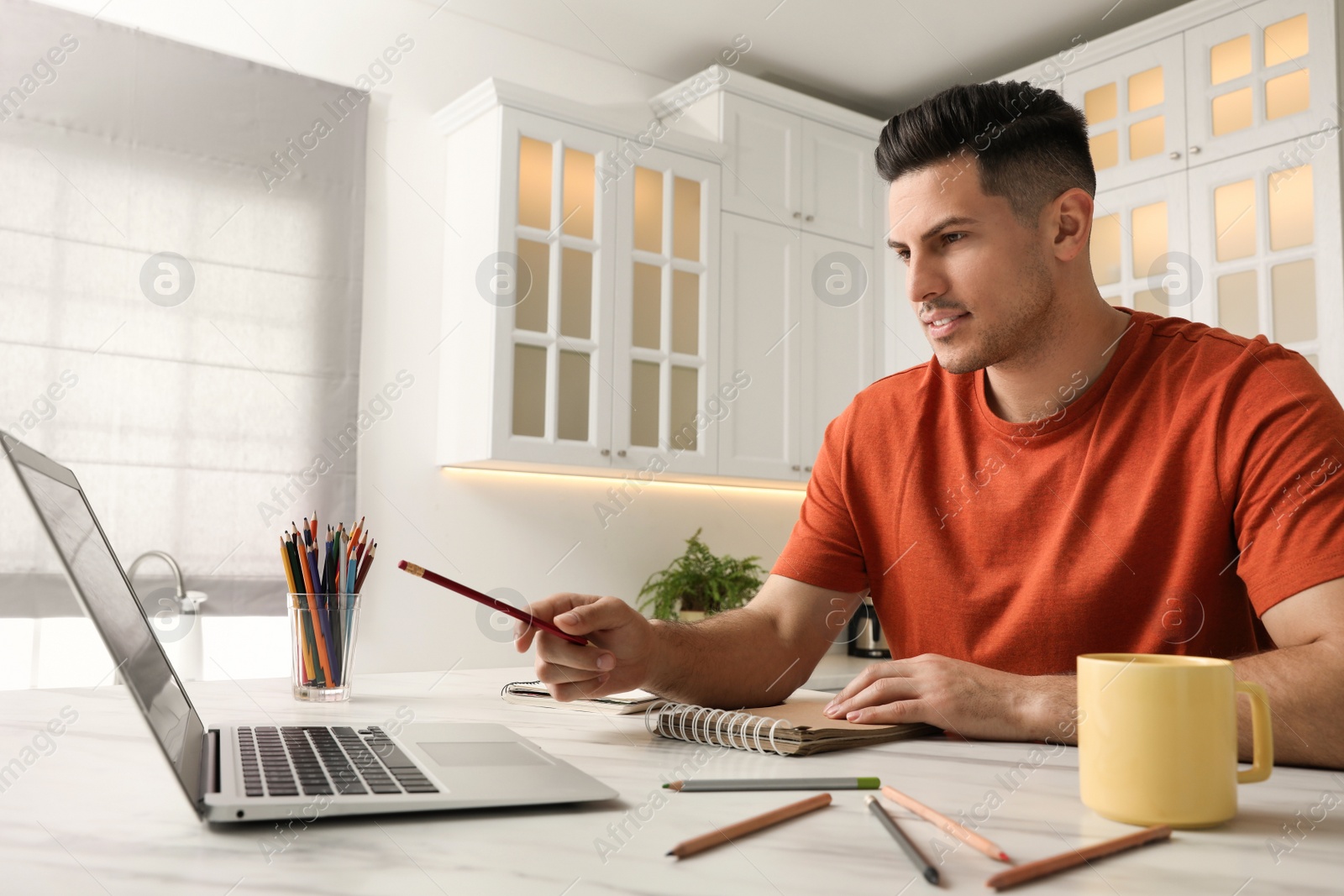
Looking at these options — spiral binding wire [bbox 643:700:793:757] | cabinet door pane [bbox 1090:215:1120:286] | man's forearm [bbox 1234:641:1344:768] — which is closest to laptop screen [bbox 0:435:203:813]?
spiral binding wire [bbox 643:700:793:757]

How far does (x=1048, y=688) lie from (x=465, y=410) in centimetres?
217

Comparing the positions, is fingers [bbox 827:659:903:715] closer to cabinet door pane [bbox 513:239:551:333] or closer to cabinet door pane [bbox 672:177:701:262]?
cabinet door pane [bbox 513:239:551:333]

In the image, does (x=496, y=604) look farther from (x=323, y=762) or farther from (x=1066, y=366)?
(x=1066, y=366)

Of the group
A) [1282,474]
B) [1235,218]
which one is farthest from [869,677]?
[1235,218]

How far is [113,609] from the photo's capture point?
73 cm

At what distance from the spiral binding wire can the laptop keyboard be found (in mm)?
258

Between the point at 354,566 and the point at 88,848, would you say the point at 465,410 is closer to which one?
the point at 354,566

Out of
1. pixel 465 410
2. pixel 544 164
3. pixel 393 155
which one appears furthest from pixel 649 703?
pixel 393 155

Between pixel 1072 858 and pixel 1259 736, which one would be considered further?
pixel 1259 736

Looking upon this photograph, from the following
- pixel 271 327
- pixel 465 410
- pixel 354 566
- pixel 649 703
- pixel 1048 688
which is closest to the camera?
pixel 1048 688

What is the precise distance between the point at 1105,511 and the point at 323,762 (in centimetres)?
95

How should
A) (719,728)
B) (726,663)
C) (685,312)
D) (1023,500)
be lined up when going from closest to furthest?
(719,728)
(726,663)
(1023,500)
(685,312)

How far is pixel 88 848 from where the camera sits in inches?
22.5

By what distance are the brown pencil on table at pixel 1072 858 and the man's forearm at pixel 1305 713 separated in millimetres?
316
